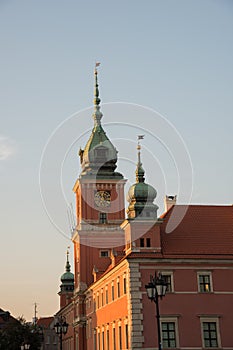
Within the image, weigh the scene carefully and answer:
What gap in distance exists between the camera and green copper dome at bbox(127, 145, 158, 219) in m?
45.1

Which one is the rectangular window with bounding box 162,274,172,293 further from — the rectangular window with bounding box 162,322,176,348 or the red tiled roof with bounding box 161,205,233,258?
the rectangular window with bounding box 162,322,176,348

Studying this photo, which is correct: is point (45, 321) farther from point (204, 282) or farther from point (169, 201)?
point (204, 282)

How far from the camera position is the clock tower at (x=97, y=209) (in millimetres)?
64562

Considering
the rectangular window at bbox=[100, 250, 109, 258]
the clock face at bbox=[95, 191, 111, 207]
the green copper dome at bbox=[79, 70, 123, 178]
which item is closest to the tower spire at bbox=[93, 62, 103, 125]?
the green copper dome at bbox=[79, 70, 123, 178]

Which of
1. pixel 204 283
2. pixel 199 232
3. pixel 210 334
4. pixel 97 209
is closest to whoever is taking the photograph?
pixel 210 334

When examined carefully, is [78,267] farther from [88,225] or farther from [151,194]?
[151,194]

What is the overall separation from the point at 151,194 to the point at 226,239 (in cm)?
677

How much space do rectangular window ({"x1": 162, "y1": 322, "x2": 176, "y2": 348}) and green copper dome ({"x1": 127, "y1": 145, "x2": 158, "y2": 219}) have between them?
8.29 m

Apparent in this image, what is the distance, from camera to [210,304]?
4222cm

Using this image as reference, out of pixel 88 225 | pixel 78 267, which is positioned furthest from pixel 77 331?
pixel 88 225

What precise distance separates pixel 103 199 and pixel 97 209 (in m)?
1.35

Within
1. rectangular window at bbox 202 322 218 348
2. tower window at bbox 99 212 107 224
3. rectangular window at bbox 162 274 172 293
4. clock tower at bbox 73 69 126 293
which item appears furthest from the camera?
tower window at bbox 99 212 107 224

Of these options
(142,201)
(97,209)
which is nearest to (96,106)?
(97,209)

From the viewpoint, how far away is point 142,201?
1799 inches
